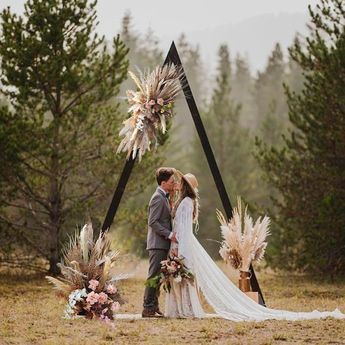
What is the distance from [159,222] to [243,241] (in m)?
1.32

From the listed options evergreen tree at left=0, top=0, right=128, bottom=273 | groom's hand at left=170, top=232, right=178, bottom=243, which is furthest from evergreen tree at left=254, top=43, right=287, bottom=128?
groom's hand at left=170, top=232, right=178, bottom=243

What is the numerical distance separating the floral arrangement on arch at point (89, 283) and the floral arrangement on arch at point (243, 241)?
5.45 ft

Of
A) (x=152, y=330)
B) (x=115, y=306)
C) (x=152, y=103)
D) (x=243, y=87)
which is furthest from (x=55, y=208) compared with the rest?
(x=243, y=87)

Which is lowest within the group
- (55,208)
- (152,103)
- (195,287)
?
(195,287)

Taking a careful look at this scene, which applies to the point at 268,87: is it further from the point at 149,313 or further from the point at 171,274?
the point at 171,274

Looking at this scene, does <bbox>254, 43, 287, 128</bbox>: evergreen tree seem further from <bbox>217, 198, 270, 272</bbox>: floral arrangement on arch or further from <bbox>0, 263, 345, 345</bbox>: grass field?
<bbox>217, 198, 270, 272</bbox>: floral arrangement on arch

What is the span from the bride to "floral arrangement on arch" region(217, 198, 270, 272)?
2.16ft

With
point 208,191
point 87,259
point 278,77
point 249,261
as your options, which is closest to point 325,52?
point 249,261

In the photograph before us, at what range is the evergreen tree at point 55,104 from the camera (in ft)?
50.4

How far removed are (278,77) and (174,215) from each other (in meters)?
37.3

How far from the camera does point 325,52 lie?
15.3 metres

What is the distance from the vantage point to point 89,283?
9164mm

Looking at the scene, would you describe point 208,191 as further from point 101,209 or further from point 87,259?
point 87,259

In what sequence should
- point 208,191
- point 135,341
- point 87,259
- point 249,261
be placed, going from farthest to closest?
point 208,191 → point 249,261 → point 87,259 → point 135,341
